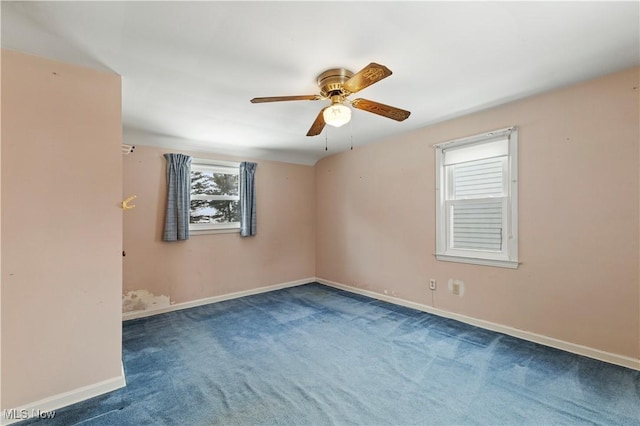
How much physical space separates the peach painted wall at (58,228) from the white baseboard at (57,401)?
33 millimetres

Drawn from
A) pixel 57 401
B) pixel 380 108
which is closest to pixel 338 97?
pixel 380 108

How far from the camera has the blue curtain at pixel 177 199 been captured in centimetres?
366

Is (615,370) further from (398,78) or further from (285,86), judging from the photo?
(285,86)

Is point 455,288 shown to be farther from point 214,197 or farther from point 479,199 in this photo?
point 214,197

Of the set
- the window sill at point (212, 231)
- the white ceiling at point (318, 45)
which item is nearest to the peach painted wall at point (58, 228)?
the white ceiling at point (318, 45)

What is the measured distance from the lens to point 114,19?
1.51 meters

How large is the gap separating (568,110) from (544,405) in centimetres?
233

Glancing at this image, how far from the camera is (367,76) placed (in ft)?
5.57

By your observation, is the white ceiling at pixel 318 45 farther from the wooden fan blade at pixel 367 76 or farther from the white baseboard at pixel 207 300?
the white baseboard at pixel 207 300

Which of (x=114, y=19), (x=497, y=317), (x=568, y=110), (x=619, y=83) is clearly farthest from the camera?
(x=497, y=317)

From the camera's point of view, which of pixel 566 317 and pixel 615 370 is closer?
pixel 615 370

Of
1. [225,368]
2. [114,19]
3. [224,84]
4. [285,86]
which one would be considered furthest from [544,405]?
[114,19]

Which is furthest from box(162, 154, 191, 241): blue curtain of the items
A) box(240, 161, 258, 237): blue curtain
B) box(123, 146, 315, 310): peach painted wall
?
box(240, 161, 258, 237): blue curtain

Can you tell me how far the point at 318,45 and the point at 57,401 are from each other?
111 inches
